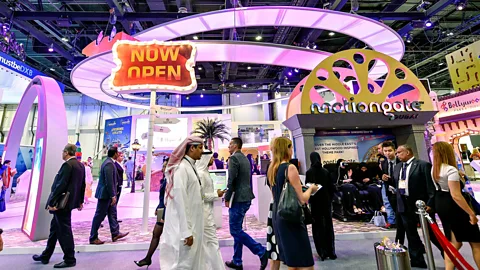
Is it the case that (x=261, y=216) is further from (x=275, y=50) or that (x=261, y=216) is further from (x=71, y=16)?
(x=71, y=16)

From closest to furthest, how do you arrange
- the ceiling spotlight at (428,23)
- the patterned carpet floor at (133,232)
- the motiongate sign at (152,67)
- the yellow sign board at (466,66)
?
1. the patterned carpet floor at (133,232)
2. the motiongate sign at (152,67)
3. the ceiling spotlight at (428,23)
4. the yellow sign board at (466,66)

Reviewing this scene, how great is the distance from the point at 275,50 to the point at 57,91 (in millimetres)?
4903

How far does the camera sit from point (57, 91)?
14.8 ft

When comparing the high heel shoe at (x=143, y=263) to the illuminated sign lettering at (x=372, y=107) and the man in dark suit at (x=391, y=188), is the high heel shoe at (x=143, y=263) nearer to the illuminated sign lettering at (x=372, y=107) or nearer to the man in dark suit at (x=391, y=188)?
the man in dark suit at (x=391, y=188)

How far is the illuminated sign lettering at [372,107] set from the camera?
516 centimetres

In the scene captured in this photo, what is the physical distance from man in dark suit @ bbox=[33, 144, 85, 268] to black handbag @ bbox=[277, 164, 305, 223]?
2.90m

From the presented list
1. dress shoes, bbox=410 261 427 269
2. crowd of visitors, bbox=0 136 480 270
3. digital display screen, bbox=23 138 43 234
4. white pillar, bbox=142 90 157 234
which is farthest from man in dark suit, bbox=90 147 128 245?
dress shoes, bbox=410 261 427 269

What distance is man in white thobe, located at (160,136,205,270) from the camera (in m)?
1.94

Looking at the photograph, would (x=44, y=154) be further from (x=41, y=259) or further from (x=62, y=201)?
(x=41, y=259)

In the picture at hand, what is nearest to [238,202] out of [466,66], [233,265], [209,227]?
[209,227]

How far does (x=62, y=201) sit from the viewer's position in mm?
3090

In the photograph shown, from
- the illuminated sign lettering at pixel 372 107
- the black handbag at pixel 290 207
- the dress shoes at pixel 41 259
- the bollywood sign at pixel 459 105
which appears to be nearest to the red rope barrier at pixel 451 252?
the black handbag at pixel 290 207

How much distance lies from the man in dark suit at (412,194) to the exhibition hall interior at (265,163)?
0.01 meters

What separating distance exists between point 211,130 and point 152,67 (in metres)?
11.0
